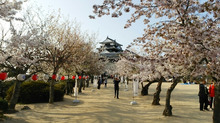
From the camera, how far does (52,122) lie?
7121 millimetres

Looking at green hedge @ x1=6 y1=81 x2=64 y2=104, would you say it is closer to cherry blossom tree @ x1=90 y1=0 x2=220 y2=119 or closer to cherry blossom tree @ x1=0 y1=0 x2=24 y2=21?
cherry blossom tree @ x1=0 y1=0 x2=24 y2=21

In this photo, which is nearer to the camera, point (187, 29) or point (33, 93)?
point (187, 29)

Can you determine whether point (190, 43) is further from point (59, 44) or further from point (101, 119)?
point (59, 44)

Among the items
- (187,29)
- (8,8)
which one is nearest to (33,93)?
(8,8)

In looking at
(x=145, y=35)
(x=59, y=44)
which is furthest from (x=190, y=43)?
(x=59, y=44)

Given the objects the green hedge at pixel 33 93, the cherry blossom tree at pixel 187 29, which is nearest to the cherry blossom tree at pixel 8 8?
the cherry blossom tree at pixel 187 29

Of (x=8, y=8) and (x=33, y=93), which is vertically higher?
(x=8, y=8)

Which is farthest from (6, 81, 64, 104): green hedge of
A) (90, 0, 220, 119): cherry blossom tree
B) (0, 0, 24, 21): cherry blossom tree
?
(90, 0, 220, 119): cherry blossom tree

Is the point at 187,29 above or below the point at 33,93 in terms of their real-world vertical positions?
above

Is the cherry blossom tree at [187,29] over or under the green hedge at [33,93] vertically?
over

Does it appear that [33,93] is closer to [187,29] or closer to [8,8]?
[8,8]

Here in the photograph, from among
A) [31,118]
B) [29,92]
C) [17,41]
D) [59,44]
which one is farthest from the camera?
[59,44]

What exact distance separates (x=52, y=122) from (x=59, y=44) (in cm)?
738

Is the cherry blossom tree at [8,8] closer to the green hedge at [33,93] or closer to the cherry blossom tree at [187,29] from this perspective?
the cherry blossom tree at [187,29]
